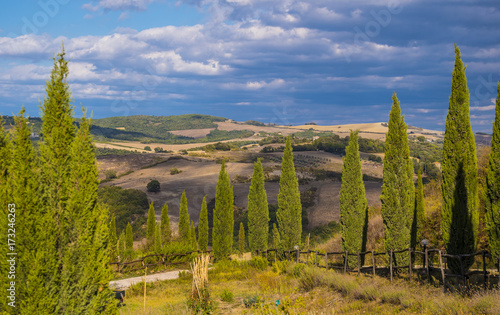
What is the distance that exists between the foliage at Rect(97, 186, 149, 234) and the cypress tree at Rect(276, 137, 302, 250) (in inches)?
1211

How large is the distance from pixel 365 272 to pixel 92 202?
16.4 m

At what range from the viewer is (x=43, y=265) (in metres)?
6.65

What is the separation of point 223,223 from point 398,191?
13.9 m

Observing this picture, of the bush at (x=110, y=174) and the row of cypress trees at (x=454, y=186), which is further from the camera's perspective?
the bush at (x=110, y=174)

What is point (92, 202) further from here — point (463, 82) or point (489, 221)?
point (463, 82)

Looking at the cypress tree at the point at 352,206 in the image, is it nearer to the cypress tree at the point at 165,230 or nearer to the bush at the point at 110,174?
the cypress tree at the point at 165,230

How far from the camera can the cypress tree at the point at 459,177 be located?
605 inches

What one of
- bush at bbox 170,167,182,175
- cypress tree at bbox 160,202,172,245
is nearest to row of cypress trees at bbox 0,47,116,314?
cypress tree at bbox 160,202,172,245

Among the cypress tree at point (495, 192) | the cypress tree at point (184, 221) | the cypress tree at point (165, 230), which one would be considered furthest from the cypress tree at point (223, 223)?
the cypress tree at point (495, 192)

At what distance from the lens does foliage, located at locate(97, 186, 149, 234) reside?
54075 millimetres

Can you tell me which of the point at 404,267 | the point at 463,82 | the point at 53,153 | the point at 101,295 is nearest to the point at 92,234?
the point at 101,295

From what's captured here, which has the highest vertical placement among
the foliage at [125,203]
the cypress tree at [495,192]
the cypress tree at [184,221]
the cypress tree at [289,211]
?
the cypress tree at [495,192]

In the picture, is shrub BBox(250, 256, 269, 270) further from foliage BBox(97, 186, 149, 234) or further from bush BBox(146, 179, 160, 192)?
bush BBox(146, 179, 160, 192)

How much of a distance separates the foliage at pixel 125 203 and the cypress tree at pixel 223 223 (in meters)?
26.2
